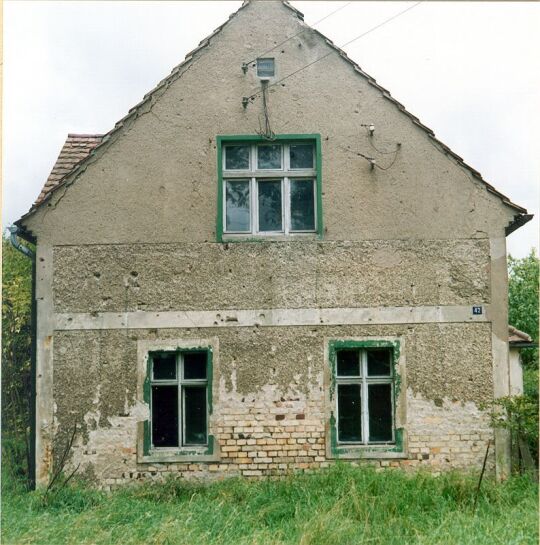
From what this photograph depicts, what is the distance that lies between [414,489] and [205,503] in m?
2.43

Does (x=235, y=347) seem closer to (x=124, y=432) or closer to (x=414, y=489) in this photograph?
(x=124, y=432)

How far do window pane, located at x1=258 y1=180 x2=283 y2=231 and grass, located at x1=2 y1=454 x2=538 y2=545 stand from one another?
A: 3318 millimetres

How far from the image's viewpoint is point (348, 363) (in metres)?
8.91

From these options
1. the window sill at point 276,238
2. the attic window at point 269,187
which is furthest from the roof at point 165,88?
the window sill at point 276,238

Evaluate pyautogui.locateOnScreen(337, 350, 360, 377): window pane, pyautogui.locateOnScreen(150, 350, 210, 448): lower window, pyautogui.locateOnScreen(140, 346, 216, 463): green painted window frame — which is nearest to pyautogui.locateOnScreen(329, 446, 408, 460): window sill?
pyautogui.locateOnScreen(337, 350, 360, 377): window pane

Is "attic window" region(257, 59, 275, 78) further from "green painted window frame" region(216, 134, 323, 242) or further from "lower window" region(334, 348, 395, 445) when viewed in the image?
"lower window" region(334, 348, 395, 445)

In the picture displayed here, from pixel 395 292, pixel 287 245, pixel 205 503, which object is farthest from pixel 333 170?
pixel 205 503

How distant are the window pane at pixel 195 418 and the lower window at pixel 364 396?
1773 mm

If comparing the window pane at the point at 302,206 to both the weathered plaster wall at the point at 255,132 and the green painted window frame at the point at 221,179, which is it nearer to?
the green painted window frame at the point at 221,179

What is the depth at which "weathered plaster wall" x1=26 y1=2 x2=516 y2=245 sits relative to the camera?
9.02 m

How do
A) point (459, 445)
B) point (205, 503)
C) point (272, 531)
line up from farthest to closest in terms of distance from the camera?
point (459, 445) < point (205, 503) < point (272, 531)

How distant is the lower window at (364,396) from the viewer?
8800 mm

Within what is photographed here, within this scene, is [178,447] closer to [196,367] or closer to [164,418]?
[164,418]

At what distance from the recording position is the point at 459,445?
864 cm
